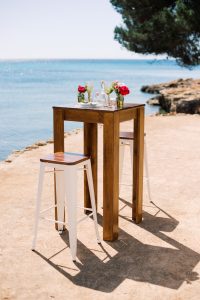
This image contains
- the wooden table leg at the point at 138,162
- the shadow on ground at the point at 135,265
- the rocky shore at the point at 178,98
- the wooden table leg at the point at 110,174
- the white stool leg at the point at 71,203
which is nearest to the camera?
the shadow on ground at the point at 135,265

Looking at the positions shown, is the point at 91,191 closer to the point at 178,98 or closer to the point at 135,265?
the point at 135,265

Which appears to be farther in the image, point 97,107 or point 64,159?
point 97,107

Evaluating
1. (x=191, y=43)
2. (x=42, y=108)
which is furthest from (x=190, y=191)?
(x=42, y=108)

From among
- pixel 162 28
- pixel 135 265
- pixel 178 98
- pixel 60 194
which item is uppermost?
pixel 162 28

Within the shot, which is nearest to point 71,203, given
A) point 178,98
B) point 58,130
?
point 58,130

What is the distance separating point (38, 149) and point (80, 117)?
164 inches

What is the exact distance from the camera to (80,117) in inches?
156

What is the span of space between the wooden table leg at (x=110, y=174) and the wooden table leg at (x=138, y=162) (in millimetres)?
442

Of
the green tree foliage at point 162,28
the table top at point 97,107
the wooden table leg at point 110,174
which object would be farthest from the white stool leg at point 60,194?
the green tree foliage at point 162,28

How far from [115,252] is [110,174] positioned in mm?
625

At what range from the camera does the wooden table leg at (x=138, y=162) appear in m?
4.27

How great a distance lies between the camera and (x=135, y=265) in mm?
3561

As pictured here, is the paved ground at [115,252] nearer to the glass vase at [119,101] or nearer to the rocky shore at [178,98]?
the glass vase at [119,101]

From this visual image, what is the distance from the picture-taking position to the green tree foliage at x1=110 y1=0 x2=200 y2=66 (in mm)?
13703
